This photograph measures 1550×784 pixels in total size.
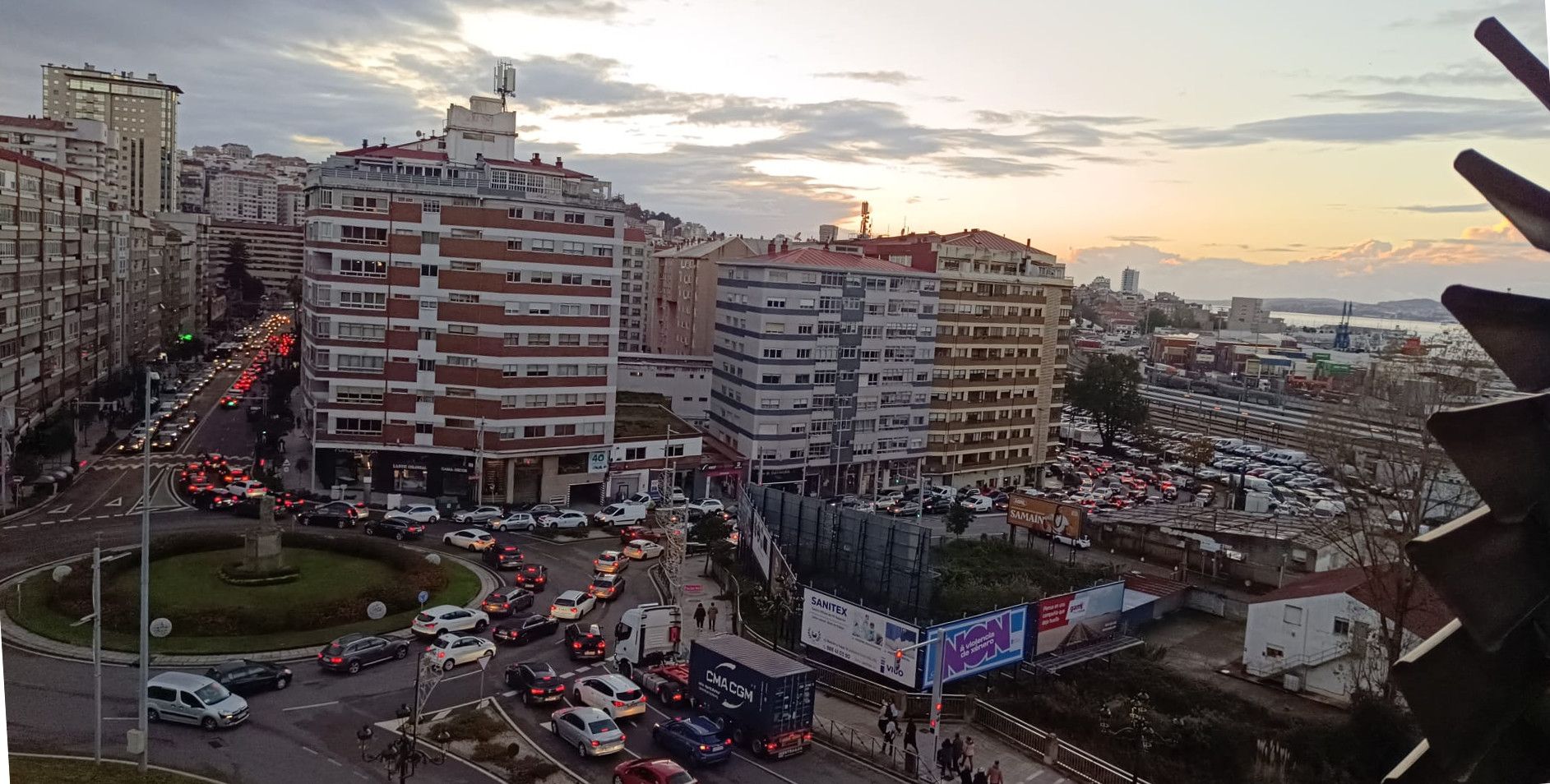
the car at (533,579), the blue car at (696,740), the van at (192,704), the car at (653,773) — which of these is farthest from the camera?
the car at (533,579)

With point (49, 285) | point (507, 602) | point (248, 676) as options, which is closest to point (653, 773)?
point (248, 676)

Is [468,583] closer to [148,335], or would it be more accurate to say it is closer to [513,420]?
[513,420]

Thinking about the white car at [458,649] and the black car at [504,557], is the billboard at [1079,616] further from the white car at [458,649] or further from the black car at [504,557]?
the black car at [504,557]

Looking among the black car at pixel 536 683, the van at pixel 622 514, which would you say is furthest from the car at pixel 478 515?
the black car at pixel 536 683

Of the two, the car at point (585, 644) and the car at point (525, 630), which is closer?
the car at point (585, 644)

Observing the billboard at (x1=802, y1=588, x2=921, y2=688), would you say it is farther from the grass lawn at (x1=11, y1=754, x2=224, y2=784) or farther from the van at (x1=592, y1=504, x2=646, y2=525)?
the van at (x1=592, y1=504, x2=646, y2=525)
